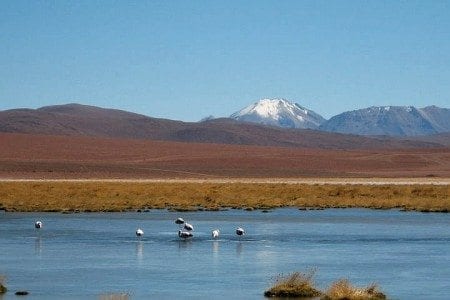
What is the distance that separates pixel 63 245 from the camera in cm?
2930

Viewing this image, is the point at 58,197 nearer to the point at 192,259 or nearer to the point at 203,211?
the point at 203,211

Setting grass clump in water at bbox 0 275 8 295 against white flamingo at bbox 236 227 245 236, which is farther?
white flamingo at bbox 236 227 245 236

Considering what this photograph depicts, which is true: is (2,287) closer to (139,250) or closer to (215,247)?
(139,250)

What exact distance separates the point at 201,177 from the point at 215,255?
70233mm

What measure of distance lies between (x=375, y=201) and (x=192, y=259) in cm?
2770

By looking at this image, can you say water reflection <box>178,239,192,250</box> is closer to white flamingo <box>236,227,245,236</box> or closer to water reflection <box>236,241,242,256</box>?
water reflection <box>236,241,242,256</box>

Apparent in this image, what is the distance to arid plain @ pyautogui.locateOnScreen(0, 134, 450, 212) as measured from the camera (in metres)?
51.3

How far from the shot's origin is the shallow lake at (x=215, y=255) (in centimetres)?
2059

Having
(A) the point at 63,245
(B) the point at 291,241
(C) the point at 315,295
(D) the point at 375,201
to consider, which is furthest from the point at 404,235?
(D) the point at 375,201

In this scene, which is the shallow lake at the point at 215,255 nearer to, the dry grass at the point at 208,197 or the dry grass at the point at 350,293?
the dry grass at the point at 350,293

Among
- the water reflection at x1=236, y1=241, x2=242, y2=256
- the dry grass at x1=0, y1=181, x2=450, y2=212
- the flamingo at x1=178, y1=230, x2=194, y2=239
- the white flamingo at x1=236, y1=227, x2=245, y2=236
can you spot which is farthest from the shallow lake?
the dry grass at x1=0, y1=181, x2=450, y2=212

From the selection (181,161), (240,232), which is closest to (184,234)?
(240,232)

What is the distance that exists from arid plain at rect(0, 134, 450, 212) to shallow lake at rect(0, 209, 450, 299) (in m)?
8.97

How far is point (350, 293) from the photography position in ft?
60.4
